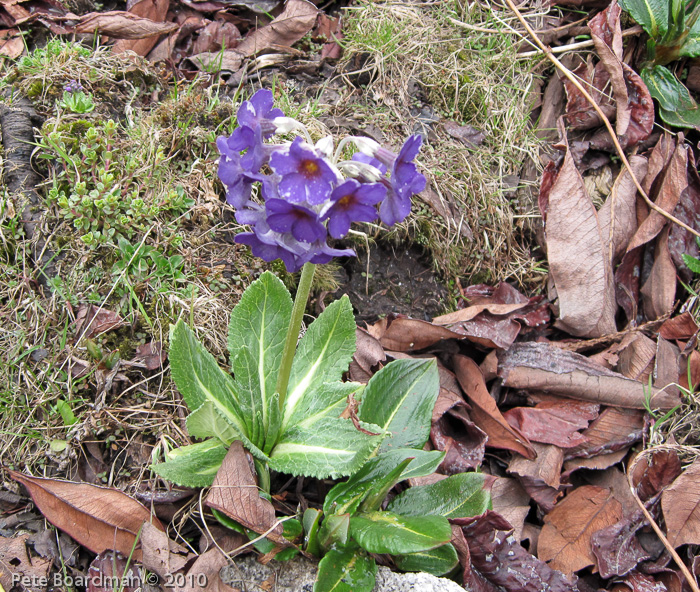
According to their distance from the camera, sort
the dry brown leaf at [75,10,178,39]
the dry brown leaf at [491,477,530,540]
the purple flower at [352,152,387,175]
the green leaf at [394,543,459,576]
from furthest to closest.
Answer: the dry brown leaf at [75,10,178,39]
the dry brown leaf at [491,477,530,540]
the green leaf at [394,543,459,576]
the purple flower at [352,152,387,175]

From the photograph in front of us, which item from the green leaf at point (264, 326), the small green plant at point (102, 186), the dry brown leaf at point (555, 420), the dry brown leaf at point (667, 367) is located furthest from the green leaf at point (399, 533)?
the small green plant at point (102, 186)

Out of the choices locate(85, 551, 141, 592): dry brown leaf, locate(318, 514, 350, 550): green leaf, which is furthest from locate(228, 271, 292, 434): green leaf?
locate(85, 551, 141, 592): dry brown leaf

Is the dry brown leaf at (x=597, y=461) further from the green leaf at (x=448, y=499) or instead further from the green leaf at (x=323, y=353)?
the green leaf at (x=323, y=353)

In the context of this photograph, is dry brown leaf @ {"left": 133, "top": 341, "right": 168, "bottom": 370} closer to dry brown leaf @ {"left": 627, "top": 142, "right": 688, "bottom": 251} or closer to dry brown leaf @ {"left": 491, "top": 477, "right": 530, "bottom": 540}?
dry brown leaf @ {"left": 491, "top": 477, "right": 530, "bottom": 540}

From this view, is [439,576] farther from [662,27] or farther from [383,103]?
[662,27]

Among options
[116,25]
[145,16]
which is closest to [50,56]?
[116,25]

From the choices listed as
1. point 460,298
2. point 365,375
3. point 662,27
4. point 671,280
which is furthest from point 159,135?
point 662,27

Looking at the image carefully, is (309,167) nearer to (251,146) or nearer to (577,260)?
(251,146)
